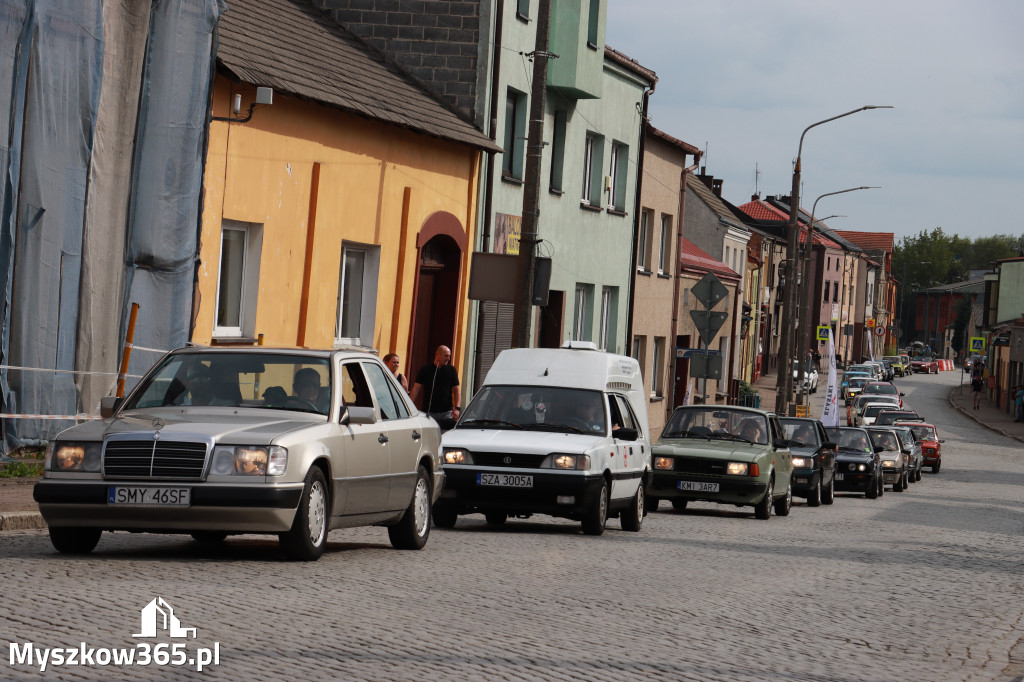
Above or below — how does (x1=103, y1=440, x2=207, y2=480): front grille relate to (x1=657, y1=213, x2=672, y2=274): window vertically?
below

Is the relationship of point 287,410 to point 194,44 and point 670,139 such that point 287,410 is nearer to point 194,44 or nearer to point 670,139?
point 194,44

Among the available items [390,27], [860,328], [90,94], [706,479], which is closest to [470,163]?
[390,27]

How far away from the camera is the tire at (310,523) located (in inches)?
415

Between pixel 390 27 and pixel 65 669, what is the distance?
70.9 feet

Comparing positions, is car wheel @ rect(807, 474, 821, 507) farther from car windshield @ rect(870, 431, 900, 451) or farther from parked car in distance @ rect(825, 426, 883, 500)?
car windshield @ rect(870, 431, 900, 451)

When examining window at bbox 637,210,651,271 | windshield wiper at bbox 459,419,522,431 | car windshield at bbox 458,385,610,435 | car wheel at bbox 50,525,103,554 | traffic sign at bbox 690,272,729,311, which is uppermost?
window at bbox 637,210,651,271

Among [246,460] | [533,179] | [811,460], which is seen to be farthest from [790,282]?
[246,460]

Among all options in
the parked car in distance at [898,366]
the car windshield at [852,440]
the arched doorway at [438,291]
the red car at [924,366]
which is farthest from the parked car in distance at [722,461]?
the red car at [924,366]

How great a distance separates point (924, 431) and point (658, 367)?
993 centimetres

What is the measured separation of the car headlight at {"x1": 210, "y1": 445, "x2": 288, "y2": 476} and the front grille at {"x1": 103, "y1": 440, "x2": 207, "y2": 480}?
0.35 ft

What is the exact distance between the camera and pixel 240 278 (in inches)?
792

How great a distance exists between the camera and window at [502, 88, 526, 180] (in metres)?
28.8

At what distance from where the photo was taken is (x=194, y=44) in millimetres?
18094

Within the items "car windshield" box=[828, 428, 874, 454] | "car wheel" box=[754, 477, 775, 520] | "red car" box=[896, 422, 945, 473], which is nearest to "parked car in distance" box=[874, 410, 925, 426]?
"red car" box=[896, 422, 945, 473]
